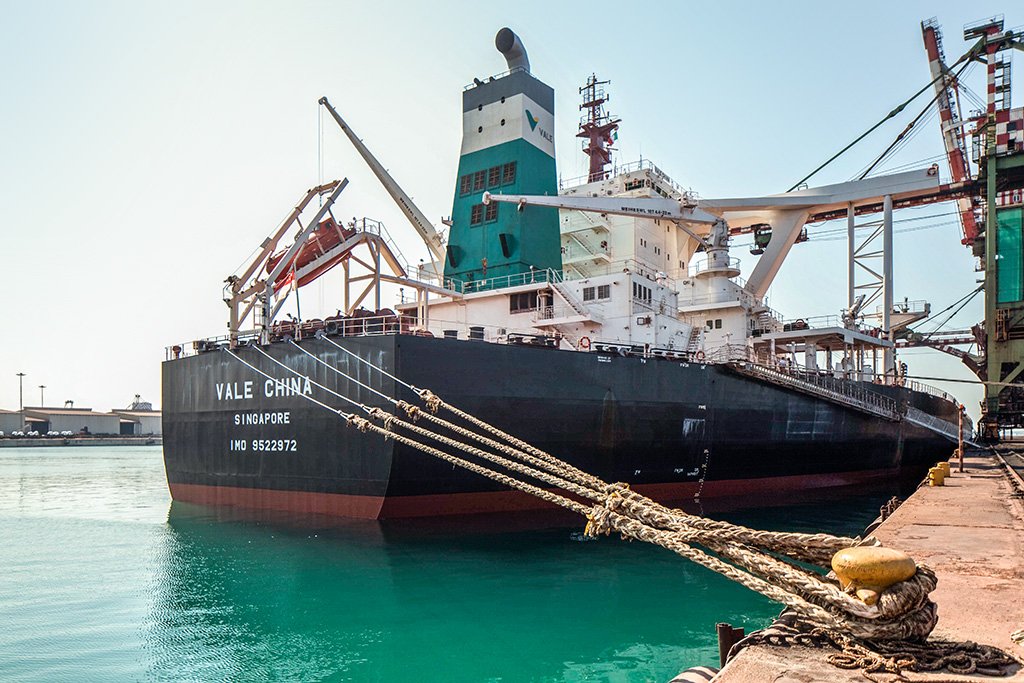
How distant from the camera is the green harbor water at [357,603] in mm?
6988

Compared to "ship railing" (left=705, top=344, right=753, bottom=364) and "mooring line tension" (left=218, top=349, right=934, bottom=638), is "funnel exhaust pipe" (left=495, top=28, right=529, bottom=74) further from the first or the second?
"mooring line tension" (left=218, top=349, right=934, bottom=638)

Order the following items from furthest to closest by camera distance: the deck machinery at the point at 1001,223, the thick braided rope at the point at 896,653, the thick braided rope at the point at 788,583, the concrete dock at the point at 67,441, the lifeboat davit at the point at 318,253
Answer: the concrete dock at the point at 67,441, the deck machinery at the point at 1001,223, the lifeboat davit at the point at 318,253, the thick braided rope at the point at 788,583, the thick braided rope at the point at 896,653

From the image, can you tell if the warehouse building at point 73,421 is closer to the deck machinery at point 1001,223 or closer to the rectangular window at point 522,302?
the rectangular window at point 522,302

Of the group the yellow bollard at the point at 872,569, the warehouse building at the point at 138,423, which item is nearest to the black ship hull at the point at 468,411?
the yellow bollard at the point at 872,569

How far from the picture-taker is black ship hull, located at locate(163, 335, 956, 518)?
45.2 ft

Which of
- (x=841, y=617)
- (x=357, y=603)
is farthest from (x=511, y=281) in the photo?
(x=841, y=617)

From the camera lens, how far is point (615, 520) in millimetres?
4918

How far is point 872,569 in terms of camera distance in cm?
353

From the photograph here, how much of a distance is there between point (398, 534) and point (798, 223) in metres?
21.0

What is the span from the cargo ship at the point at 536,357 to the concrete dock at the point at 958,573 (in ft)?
21.5

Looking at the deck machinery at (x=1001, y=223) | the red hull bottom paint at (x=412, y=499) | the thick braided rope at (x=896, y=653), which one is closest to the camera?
the thick braided rope at (x=896, y=653)

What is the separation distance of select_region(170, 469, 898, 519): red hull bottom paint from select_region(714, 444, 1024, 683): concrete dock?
669cm

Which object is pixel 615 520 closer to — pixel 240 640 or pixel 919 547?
pixel 919 547

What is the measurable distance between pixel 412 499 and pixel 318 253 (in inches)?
319
